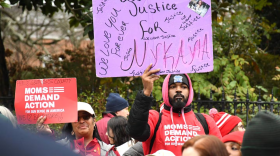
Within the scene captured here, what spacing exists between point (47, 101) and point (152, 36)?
1171mm

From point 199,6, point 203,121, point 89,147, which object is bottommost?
point 89,147

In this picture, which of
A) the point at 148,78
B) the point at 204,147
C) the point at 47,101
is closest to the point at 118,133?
the point at 47,101

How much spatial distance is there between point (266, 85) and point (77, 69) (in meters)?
4.58

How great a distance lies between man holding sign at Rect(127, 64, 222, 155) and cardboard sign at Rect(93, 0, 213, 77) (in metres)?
0.16

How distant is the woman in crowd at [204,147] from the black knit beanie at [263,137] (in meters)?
0.34

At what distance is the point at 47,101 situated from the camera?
3707mm

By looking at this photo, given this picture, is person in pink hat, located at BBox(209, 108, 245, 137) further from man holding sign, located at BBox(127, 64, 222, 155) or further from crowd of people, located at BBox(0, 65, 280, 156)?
man holding sign, located at BBox(127, 64, 222, 155)

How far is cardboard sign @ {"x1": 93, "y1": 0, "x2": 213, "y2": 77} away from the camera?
3186 mm

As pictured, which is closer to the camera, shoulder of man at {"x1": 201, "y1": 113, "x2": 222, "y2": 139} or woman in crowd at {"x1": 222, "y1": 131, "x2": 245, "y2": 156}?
woman in crowd at {"x1": 222, "y1": 131, "x2": 245, "y2": 156}

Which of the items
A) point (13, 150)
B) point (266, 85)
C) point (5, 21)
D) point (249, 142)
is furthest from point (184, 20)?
point (5, 21)

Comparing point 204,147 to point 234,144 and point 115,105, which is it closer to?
point 234,144

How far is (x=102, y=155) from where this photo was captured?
12.5ft

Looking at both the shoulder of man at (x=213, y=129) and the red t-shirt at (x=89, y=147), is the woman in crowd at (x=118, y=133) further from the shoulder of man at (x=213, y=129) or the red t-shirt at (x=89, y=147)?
the shoulder of man at (x=213, y=129)

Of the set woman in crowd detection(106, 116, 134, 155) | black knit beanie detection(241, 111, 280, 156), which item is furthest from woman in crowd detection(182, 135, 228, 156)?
woman in crowd detection(106, 116, 134, 155)
